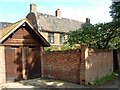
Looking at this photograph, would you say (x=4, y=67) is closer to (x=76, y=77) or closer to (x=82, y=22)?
(x=76, y=77)

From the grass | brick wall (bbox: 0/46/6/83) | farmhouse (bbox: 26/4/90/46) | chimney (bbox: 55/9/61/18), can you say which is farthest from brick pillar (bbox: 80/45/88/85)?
chimney (bbox: 55/9/61/18)

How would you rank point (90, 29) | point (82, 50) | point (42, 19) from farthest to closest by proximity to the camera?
1. point (42, 19)
2. point (90, 29)
3. point (82, 50)

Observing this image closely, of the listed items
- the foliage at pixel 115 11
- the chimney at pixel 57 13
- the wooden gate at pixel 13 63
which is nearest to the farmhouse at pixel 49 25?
the chimney at pixel 57 13

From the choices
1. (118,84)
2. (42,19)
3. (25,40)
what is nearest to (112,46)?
(118,84)

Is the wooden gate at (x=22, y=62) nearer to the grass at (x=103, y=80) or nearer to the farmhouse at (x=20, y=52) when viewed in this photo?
the farmhouse at (x=20, y=52)

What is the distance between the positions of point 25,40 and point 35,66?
2383 millimetres

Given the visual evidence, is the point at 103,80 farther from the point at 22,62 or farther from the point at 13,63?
the point at 13,63

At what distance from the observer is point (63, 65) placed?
1564cm

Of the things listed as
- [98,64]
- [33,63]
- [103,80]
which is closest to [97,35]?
[98,64]

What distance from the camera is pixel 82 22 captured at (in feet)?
137

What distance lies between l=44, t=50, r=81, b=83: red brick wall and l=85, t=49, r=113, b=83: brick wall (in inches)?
29.8

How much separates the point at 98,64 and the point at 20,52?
20.0ft

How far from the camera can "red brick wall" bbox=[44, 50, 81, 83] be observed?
1467 cm

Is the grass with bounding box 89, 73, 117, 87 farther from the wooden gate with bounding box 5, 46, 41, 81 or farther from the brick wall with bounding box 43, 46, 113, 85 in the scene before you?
the wooden gate with bounding box 5, 46, 41, 81
